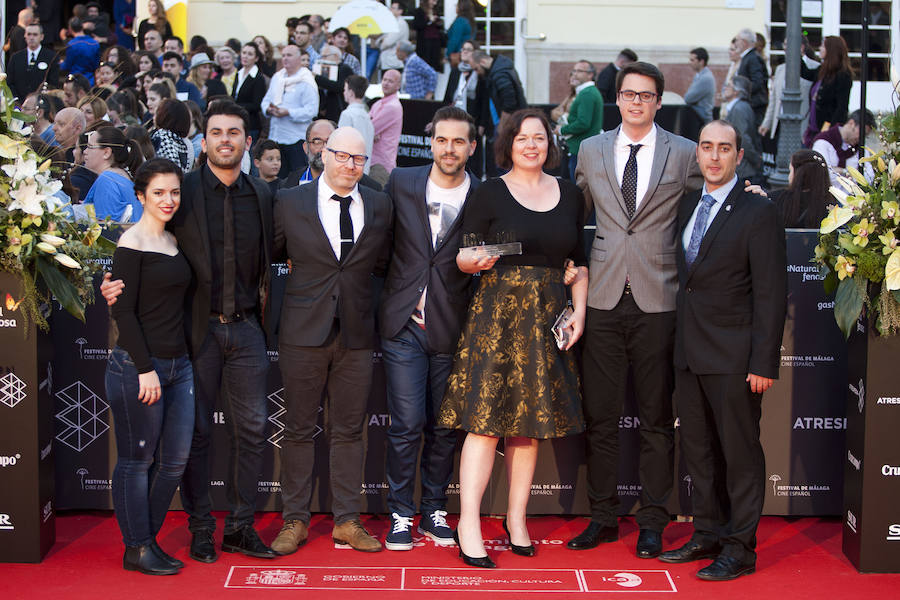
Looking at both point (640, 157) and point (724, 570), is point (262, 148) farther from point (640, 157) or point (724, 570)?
point (724, 570)

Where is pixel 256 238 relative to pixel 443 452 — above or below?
above

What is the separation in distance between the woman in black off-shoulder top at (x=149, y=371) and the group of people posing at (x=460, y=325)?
0.03ft

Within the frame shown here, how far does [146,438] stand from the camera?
16.0 ft

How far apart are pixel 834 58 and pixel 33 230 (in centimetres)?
870

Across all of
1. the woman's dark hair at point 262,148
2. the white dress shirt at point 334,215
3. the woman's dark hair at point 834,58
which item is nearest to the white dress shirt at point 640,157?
the white dress shirt at point 334,215

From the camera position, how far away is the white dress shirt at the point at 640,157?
529 cm

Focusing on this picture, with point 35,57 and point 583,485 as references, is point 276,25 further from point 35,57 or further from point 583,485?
point 583,485

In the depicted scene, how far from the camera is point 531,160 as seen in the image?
510 cm

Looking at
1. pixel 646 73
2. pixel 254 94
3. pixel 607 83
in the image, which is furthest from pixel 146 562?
pixel 607 83

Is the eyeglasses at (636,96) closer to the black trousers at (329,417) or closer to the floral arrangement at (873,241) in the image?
the floral arrangement at (873,241)

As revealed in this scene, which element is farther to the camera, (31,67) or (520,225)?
(31,67)

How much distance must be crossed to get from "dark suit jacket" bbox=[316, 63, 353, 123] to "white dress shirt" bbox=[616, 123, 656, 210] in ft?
24.8

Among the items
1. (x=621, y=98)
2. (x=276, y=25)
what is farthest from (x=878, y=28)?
(x=621, y=98)

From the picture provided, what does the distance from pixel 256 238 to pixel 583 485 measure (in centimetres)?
220
